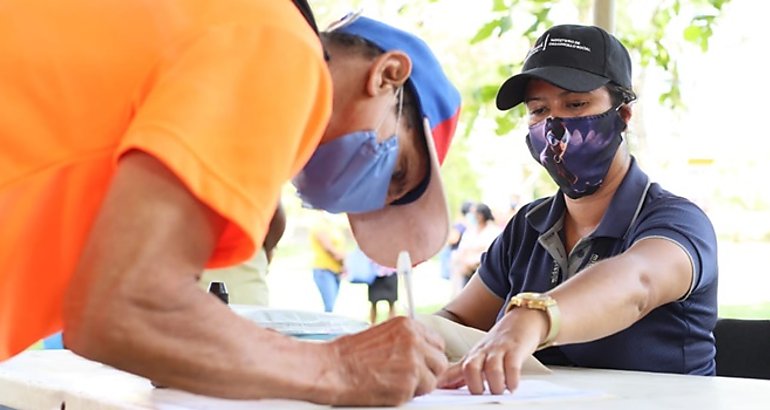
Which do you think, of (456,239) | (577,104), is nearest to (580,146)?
(577,104)

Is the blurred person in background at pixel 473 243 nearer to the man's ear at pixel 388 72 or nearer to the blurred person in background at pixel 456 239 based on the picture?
the blurred person in background at pixel 456 239

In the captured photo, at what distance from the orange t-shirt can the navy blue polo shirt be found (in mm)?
1346

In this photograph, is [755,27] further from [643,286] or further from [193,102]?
[193,102]

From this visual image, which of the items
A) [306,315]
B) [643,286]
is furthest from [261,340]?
[643,286]

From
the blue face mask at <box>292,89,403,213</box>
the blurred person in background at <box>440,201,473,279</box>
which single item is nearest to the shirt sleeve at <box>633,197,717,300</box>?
the blue face mask at <box>292,89,403,213</box>

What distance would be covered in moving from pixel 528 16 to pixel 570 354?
5.85 feet

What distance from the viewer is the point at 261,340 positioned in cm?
122

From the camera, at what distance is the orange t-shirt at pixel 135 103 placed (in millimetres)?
1052

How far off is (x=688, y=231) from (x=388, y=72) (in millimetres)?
1088

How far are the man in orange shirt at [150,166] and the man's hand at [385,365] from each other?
0.12 meters

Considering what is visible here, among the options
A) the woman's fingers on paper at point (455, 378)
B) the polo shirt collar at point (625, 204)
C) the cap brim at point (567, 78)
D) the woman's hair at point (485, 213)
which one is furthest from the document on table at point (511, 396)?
the woman's hair at point (485, 213)

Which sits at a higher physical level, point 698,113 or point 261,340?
point 261,340

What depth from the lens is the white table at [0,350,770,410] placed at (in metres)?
1.57

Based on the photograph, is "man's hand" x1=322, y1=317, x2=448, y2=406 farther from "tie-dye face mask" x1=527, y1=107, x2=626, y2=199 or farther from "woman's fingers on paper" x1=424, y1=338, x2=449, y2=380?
"tie-dye face mask" x1=527, y1=107, x2=626, y2=199
